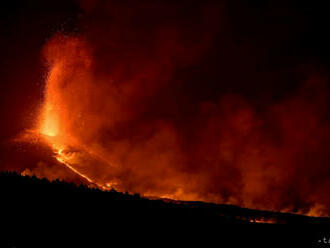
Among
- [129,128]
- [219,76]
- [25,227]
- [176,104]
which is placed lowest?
[25,227]

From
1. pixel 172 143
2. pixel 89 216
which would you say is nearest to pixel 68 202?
pixel 89 216

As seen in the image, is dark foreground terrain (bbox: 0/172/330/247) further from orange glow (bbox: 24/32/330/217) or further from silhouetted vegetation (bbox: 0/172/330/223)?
orange glow (bbox: 24/32/330/217)

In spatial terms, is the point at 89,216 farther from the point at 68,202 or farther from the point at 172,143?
the point at 172,143

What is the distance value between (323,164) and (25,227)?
61.4ft

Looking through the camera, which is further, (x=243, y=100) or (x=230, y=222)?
(x=243, y=100)

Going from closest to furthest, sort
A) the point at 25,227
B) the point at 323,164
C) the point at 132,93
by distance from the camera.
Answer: the point at 25,227 → the point at 323,164 → the point at 132,93

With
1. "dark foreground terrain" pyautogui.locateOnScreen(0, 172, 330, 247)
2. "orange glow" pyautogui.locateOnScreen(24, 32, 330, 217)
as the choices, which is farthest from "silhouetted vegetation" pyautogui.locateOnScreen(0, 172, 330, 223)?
"orange glow" pyautogui.locateOnScreen(24, 32, 330, 217)

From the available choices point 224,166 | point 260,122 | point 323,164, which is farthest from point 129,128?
point 323,164

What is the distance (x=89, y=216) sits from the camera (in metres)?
7.87

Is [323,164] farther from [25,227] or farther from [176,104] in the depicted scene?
[25,227]

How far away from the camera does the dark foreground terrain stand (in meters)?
7.79

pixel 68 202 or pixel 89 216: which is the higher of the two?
Answer: pixel 68 202

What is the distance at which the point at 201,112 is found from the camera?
23.5m

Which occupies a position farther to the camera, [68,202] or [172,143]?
[172,143]
